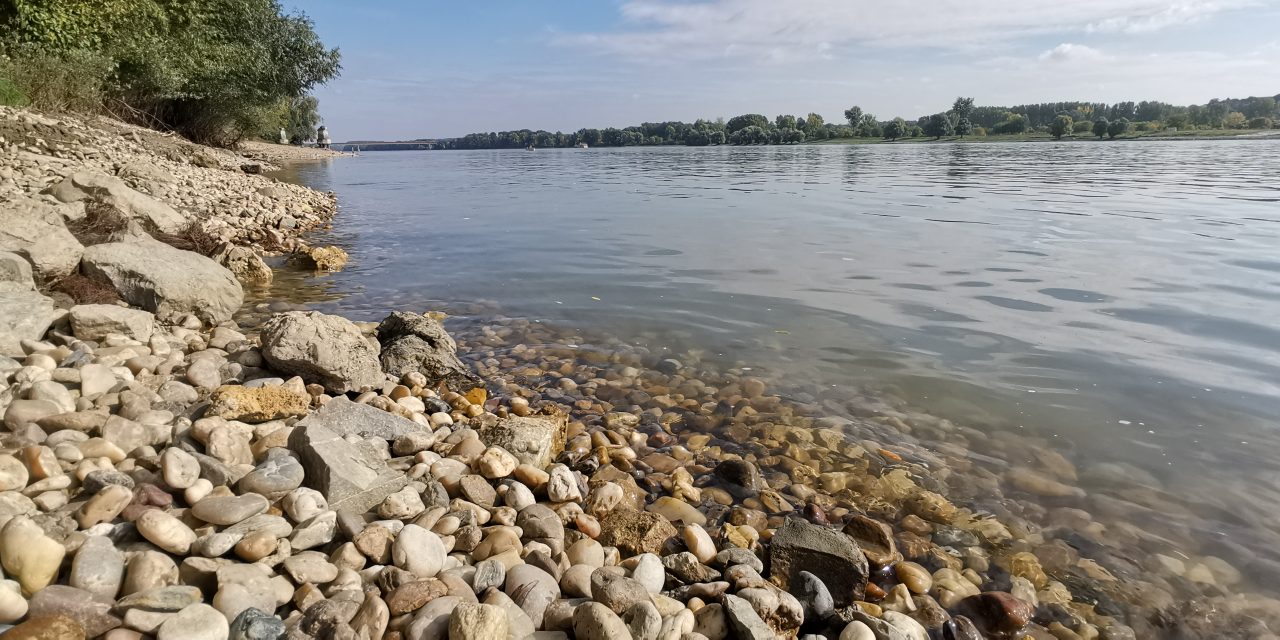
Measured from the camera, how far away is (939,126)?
133 m

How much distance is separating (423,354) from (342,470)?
275cm

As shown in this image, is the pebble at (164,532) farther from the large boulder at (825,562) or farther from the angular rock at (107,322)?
the angular rock at (107,322)

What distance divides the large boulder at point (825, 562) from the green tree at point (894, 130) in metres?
146

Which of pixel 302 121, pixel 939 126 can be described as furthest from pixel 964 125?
pixel 302 121

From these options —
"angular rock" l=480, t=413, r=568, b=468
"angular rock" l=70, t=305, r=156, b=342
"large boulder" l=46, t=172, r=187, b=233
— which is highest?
"large boulder" l=46, t=172, r=187, b=233

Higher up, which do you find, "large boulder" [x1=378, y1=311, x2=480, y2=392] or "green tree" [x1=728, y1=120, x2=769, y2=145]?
"green tree" [x1=728, y1=120, x2=769, y2=145]

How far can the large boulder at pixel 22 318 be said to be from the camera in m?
4.70

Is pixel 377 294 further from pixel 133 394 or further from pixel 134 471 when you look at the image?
pixel 134 471

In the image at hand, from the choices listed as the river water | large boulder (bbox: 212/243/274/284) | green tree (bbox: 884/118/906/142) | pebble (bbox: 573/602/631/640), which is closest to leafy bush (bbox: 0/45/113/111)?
the river water

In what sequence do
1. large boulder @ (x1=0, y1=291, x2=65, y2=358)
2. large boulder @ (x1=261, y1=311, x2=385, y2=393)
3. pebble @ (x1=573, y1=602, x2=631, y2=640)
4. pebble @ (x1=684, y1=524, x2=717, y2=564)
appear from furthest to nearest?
1. large boulder @ (x1=261, y1=311, x2=385, y2=393)
2. large boulder @ (x1=0, y1=291, x2=65, y2=358)
3. pebble @ (x1=684, y1=524, x2=717, y2=564)
4. pebble @ (x1=573, y1=602, x2=631, y2=640)

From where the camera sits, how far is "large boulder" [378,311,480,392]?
234 inches

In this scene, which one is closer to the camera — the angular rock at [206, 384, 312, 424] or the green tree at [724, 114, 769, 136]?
the angular rock at [206, 384, 312, 424]

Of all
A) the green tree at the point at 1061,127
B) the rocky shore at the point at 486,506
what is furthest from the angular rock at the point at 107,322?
the green tree at the point at 1061,127

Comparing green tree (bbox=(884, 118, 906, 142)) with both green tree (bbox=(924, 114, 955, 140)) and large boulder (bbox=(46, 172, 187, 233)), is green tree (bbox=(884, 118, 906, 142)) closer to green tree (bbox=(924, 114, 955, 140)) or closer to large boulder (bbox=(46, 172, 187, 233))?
green tree (bbox=(924, 114, 955, 140))
